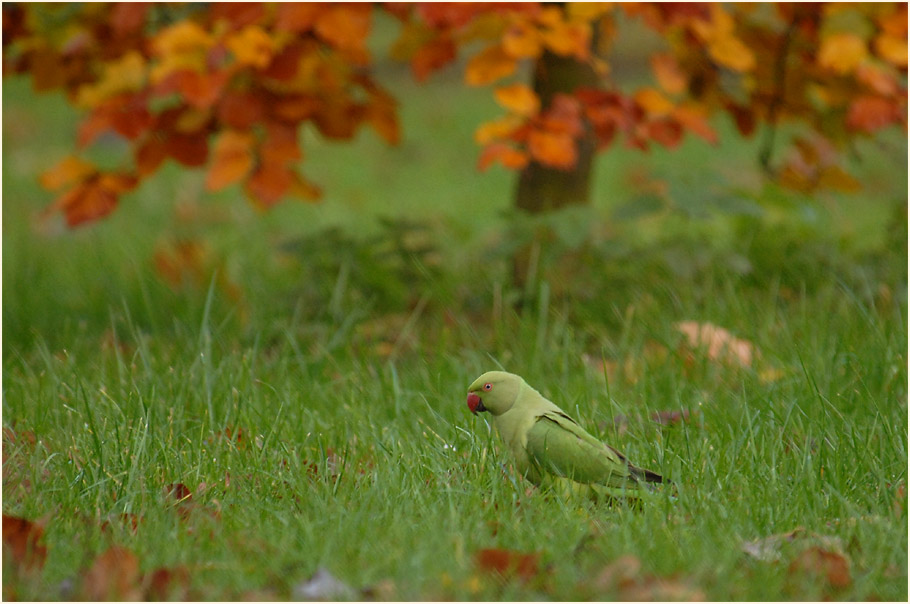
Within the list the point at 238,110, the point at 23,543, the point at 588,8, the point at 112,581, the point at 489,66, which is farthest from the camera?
the point at 238,110

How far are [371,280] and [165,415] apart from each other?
1.30 m

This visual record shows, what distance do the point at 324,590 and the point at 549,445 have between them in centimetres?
49

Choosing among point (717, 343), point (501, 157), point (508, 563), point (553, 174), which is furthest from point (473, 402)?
point (553, 174)

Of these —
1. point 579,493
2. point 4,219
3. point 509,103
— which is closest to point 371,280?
point 509,103

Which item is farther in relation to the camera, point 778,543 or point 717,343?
point 717,343

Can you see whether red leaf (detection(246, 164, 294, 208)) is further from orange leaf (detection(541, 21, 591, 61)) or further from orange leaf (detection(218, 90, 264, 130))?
orange leaf (detection(541, 21, 591, 61))

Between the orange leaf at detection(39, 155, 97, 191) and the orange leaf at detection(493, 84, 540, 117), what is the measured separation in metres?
1.35

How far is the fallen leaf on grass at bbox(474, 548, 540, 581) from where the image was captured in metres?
1.63

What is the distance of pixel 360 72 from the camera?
3557 millimetres

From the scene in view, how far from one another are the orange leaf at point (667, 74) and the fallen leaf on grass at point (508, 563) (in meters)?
1.91

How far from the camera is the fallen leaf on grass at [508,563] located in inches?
64.3

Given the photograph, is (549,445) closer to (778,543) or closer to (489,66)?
(778,543)

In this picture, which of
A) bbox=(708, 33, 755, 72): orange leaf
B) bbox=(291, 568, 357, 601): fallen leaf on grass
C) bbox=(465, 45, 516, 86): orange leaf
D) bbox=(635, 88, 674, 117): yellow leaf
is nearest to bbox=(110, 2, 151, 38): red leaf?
bbox=(465, 45, 516, 86): orange leaf

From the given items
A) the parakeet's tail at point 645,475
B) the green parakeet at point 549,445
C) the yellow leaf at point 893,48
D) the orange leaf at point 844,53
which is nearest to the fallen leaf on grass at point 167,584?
the green parakeet at point 549,445
